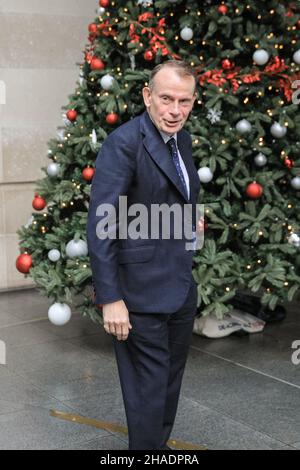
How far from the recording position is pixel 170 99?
10.8 feet

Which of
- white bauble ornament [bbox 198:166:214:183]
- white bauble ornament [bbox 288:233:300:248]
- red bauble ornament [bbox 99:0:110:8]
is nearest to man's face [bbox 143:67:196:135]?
white bauble ornament [bbox 198:166:214:183]

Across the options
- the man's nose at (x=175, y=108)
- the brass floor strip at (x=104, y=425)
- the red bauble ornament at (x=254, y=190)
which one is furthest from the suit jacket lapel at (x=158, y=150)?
the red bauble ornament at (x=254, y=190)

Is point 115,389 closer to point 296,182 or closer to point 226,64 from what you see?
point 296,182

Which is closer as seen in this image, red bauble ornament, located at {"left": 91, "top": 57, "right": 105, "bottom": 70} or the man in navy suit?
the man in navy suit

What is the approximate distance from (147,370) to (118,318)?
325mm

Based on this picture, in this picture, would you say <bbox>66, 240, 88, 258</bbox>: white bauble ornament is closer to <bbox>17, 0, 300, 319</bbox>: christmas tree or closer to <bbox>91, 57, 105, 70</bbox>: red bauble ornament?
<bbox>17, 0, 300, 319</bbox>: christmas tree

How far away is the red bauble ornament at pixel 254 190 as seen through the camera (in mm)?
5449

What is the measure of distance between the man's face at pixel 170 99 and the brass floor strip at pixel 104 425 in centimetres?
173

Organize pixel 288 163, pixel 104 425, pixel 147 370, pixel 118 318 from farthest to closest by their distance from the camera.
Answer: pixel 288 163 < pixel 104 425 < pixel 147 370 < pixel 118 318

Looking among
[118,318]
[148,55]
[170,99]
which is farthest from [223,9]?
[118,318]

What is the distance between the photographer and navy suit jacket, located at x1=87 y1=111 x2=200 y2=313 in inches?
129

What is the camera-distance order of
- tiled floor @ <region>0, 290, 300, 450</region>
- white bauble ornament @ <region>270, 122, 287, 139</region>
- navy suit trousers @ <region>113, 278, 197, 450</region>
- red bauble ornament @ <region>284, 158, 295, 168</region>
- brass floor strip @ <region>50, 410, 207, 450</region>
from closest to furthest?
navy suit trousers @ <region>113, 278, 197, 450</region> → brass floor strip @ <region>50, 410, 207, 450</region> → tiled floor @ <region>0, 290, 300, 450</region> → white bauble ornament @ <region>270, 122, 287, 139</region> → red bauble ornament @ <region>284, 158, 295, 168</region>

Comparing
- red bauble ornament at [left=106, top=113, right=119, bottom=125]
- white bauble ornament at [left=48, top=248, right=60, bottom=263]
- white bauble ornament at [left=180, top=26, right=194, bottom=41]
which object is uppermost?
white bauble ornament at [left=180, top=26, right=194, bottom=41]

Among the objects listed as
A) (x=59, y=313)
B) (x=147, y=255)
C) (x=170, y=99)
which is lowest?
(x=59, y=313)
